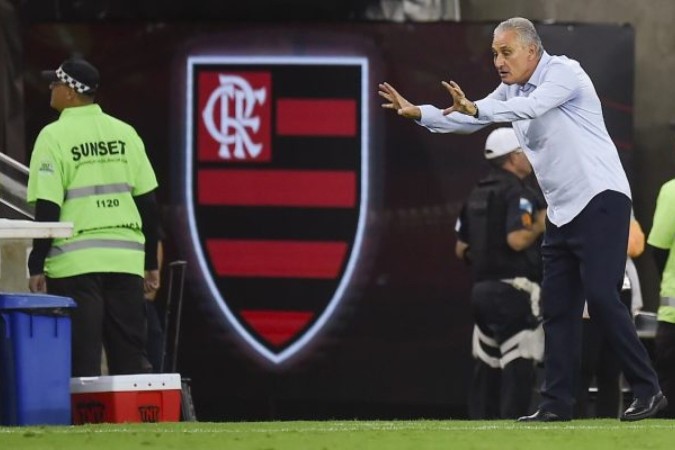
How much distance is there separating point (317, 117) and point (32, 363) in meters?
3.94

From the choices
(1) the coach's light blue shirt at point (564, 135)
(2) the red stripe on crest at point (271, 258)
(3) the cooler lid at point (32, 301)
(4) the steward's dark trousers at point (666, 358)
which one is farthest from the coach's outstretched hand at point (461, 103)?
(2) the red stripe on crest at point (271, 258)

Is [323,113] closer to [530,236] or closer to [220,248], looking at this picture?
[220,248]

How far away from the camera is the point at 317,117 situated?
13203 mm

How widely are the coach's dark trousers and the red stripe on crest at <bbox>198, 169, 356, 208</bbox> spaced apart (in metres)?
4.20

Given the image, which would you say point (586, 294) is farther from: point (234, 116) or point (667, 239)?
point (234, 116)

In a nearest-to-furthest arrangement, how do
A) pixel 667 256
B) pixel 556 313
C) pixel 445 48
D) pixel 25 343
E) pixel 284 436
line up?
pixel 284 436, pixel 556 313, pixel 25 343, pixel 667 256, pixel 445 48

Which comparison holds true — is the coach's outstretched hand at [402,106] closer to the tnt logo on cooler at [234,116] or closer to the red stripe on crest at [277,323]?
the tnt logo on cooler at [234,116]

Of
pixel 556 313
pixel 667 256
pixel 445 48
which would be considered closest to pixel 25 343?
pixel 556 313

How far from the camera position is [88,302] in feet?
33.4

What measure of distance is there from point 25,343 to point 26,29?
3984mm

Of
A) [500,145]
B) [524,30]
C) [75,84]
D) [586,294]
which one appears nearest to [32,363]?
[75,84]

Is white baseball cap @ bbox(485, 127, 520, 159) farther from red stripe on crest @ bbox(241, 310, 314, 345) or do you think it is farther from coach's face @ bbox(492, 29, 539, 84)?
coach's face @ bbox(492, 29, 539, 84)

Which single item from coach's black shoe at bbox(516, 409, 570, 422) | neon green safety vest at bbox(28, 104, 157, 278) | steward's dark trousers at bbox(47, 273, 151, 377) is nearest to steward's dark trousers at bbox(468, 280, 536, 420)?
steward's dark trousers at bbox(47, 273, 151, 377)

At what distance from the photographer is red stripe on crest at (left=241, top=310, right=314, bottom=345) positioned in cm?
1330
